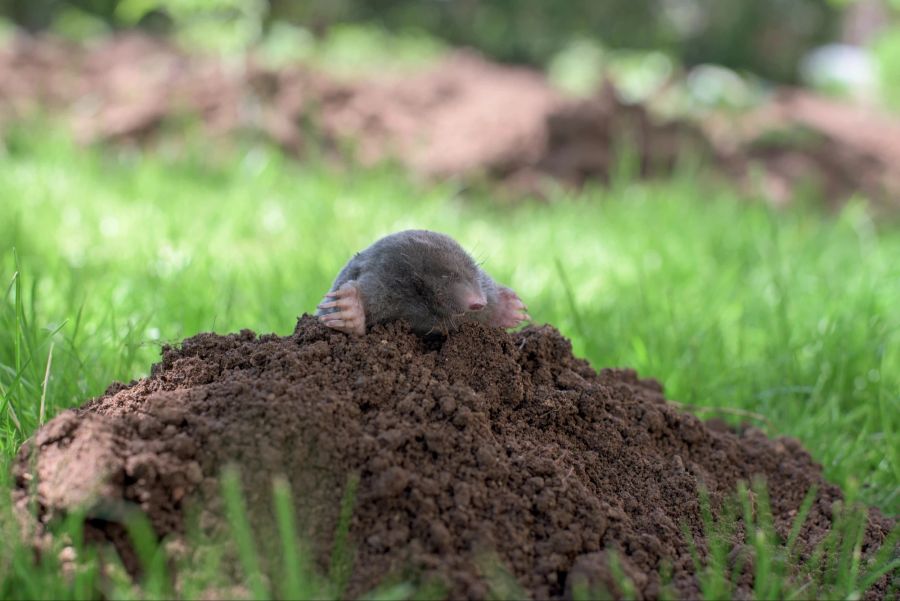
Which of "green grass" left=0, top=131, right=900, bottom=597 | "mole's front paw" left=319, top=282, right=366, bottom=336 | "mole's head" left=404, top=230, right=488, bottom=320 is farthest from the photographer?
"green grass" left=0, top=131, right=900, bottom=597

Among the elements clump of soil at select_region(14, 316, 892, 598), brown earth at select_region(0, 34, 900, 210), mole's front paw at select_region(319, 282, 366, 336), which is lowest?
brown earth at select_region(0, 34, 900, 210)

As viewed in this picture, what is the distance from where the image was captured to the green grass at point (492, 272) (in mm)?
2895

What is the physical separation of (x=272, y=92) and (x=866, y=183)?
519 cm

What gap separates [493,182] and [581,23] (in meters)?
5.73

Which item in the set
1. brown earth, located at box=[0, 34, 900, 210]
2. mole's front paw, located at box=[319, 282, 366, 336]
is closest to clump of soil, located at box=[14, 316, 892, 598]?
mole's front paw, located at box=[319, 282, 366, 336]

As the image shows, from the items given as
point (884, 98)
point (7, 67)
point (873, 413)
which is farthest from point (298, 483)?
point (884, 98)

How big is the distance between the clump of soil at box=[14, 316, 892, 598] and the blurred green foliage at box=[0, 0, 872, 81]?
29.8ft

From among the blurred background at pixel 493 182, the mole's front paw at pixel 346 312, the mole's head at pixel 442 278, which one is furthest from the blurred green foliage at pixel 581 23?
the mole's front paw at pixel 346 312

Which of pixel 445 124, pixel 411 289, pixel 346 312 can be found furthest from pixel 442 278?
pixel 445 124

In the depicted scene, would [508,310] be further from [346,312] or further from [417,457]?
[417,457]

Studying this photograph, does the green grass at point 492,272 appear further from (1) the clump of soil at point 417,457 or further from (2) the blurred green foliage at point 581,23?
(2) the blurred green foliage at point 581,23

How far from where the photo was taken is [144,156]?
6.51 meters

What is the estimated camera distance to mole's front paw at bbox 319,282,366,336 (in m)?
2.29

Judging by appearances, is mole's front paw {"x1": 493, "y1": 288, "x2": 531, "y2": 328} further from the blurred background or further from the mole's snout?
the blurred background
